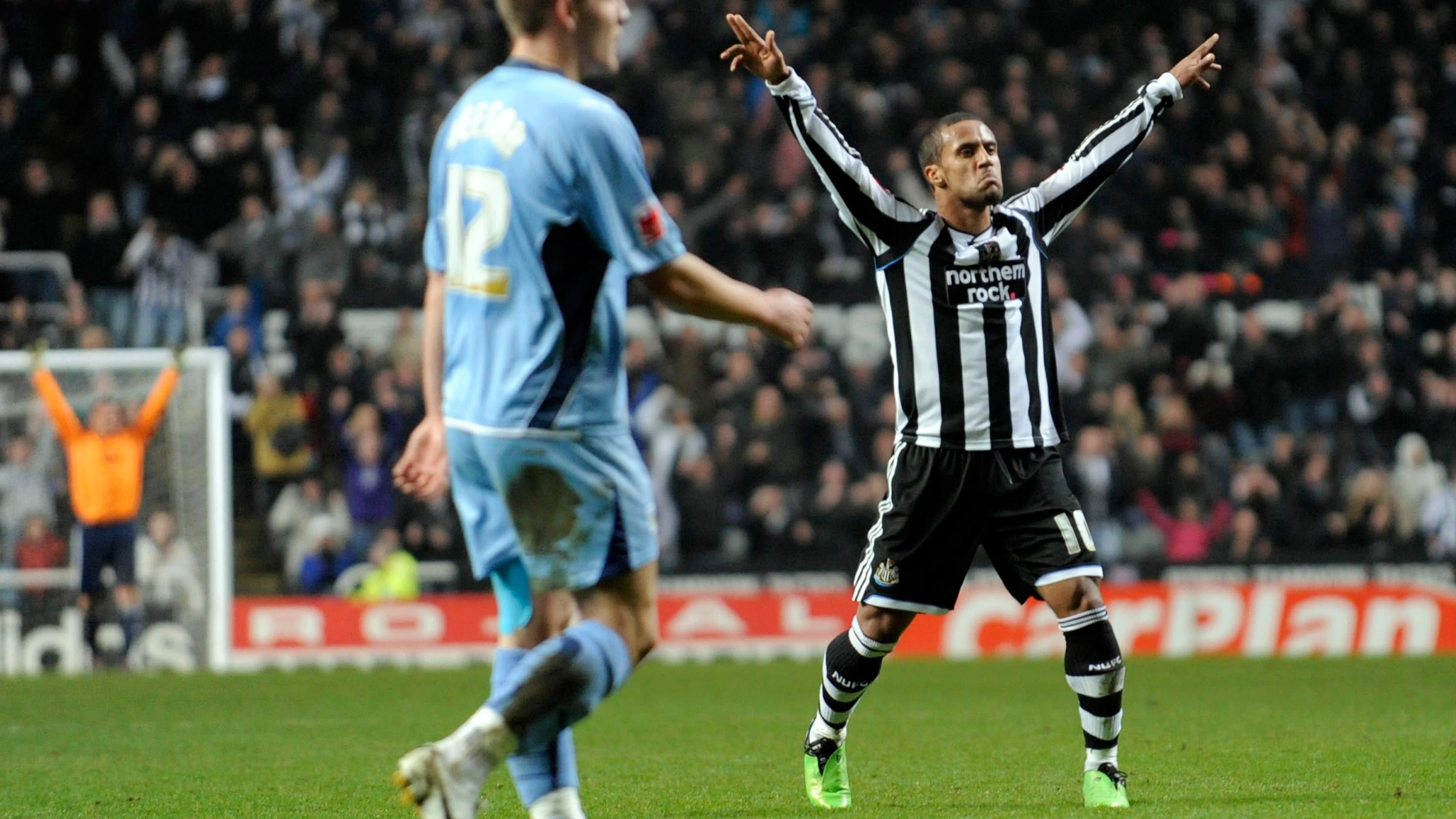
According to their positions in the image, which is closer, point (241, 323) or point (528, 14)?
point (528, 14)

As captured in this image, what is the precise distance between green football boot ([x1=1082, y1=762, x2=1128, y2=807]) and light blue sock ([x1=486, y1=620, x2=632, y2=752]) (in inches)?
95.0

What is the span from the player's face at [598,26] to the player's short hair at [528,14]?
76mm

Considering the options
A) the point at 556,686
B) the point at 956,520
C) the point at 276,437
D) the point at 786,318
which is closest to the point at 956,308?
the point at 956,520

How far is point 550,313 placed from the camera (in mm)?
4457

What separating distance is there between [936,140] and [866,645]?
1819 mm

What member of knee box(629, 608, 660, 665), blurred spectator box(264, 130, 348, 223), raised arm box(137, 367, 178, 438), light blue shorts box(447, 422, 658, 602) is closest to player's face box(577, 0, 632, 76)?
light blue shorts box(447, 422, 658, 602)

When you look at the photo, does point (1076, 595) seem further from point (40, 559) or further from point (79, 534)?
point (40, 559)

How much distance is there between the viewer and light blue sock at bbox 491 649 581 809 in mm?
4691

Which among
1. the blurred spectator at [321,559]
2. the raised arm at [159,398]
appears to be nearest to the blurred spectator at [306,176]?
the blurred spectator at [321,559]

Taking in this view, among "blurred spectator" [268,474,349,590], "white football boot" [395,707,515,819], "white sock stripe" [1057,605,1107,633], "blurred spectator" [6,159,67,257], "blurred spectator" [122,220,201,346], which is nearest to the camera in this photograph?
"white football boot" [395,707,515,819]

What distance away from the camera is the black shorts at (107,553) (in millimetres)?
16109

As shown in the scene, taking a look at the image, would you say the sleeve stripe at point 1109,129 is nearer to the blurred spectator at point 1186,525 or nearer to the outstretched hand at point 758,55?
the outstretched hand at point 758,55

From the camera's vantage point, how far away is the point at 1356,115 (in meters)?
22.9

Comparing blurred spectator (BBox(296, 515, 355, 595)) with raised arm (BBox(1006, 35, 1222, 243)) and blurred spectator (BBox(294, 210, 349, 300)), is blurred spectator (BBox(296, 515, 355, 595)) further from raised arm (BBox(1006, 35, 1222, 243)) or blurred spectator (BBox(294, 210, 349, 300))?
raised arm (BBox(1006, 35, 1222, 243))
